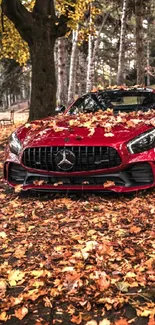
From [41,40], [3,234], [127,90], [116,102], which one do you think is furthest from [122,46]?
[3,234]

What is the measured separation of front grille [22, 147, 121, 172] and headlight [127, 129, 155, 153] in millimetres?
217

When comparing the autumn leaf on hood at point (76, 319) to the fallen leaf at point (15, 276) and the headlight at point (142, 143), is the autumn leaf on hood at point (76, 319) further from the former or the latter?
the headlight at point (142, 143)

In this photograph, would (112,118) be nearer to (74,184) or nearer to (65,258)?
(74,184)

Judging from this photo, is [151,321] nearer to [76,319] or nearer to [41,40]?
[76,319]

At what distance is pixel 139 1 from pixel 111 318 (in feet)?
45.7

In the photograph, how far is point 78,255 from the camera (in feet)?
10.2

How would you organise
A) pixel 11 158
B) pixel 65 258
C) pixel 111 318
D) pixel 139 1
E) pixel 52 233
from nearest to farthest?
pixel 111 318 → pixel 65 258 → pixel 52 233 → pixel 11 158 → pixel 139 1

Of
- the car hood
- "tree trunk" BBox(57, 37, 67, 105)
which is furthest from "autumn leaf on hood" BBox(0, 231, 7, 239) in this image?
"tree trunk" BBox(57, 37, 67, 105)

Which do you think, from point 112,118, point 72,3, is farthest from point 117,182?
point 72,3

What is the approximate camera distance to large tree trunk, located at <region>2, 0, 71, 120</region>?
9.10 m

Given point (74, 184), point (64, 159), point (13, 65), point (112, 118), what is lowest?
point (74, 184)

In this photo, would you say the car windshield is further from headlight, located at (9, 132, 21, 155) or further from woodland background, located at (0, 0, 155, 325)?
woodland background, located at (0, 0, 155, 325)

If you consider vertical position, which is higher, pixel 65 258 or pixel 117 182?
pixel 117 182

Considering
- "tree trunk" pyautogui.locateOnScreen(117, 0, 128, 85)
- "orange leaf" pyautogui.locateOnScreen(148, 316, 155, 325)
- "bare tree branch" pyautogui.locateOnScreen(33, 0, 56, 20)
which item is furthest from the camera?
"tree trunk" pyautogui.locateOnScreen(117, 0, 128, 85)
